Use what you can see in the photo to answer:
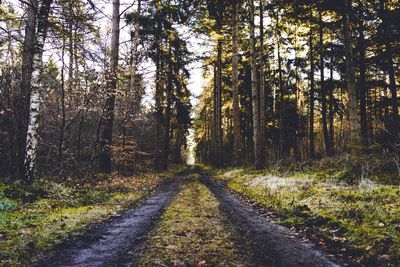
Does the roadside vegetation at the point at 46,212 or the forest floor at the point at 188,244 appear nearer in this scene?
the forest floor at the point at 188,244

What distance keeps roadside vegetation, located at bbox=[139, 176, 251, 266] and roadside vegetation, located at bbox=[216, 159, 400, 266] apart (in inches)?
57.4

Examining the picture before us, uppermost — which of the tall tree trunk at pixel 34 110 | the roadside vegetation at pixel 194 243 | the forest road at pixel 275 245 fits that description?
the tall tree trunk at pixel 34 110

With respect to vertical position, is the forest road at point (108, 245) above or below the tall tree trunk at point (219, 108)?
below

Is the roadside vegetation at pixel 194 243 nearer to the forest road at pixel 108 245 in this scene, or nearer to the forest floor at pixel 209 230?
the forest floor at pixel 209 230

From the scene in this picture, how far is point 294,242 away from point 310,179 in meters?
5.81

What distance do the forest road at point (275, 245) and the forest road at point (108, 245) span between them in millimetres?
1731

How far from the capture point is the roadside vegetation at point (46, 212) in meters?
4.90

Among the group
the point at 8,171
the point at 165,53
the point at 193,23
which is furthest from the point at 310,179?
the point at 165,53

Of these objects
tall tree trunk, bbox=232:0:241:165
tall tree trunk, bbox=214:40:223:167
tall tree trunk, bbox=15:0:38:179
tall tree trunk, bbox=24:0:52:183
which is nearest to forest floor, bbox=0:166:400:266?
tall tree trunk, bbox=24:0:52:183

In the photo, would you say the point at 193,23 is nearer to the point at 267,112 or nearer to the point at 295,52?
the point at 295,52

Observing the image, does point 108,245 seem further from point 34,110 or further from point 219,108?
point 219,108

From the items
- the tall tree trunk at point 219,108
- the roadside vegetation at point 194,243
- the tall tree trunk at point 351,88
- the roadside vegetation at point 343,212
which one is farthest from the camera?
the tall tree trunk at point 219,108

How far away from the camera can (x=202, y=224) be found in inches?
248

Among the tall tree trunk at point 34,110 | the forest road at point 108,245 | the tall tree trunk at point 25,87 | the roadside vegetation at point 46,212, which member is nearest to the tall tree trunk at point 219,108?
the roadside vegetation at point 46,212
